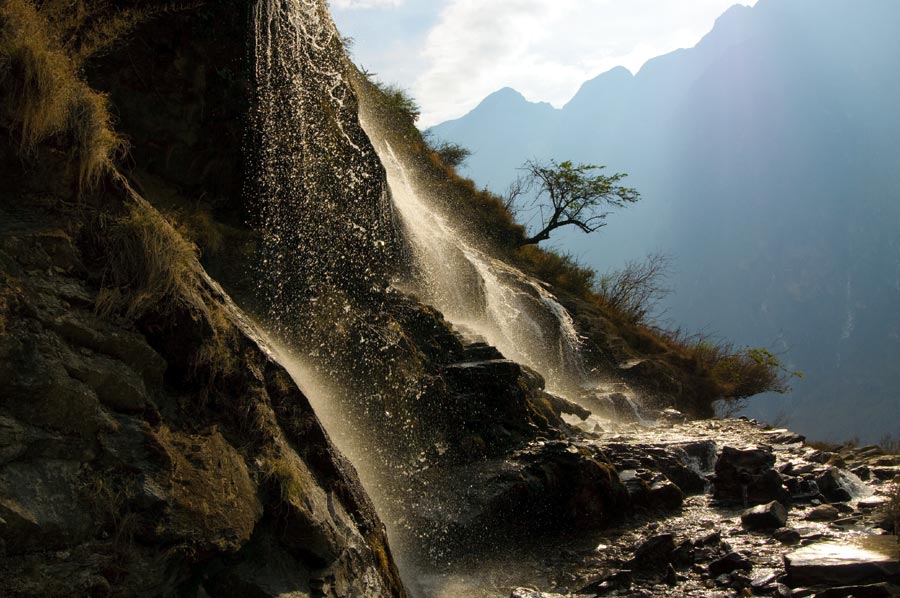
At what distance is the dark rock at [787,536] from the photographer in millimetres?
8195

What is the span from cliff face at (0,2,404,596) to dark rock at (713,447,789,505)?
671 centimetres

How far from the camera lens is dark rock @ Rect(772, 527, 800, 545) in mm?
8195

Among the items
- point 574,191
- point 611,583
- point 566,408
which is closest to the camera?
point 611,583

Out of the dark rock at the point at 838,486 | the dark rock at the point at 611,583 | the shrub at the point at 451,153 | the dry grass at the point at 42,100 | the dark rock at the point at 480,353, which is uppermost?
the shrub at the point at 451,153

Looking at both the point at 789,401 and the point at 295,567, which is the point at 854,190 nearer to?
the point at 789,401

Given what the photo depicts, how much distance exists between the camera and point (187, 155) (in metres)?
11.3

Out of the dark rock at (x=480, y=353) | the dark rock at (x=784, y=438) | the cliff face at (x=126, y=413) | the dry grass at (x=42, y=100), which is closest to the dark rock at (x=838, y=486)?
the dark rock at (x=784, y=438)

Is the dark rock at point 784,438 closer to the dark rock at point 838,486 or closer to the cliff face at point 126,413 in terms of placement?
the dark rock at point 838,486

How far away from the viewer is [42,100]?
16.7ft

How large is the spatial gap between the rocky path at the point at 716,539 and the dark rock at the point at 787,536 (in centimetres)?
2

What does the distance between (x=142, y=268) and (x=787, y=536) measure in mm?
8010

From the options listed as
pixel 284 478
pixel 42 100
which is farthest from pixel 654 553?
pixel 42 100

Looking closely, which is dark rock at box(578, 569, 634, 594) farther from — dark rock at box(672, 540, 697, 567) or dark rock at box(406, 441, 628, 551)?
dark rock at box(406, 441, 628, 551)

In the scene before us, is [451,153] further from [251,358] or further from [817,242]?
[817,242]
